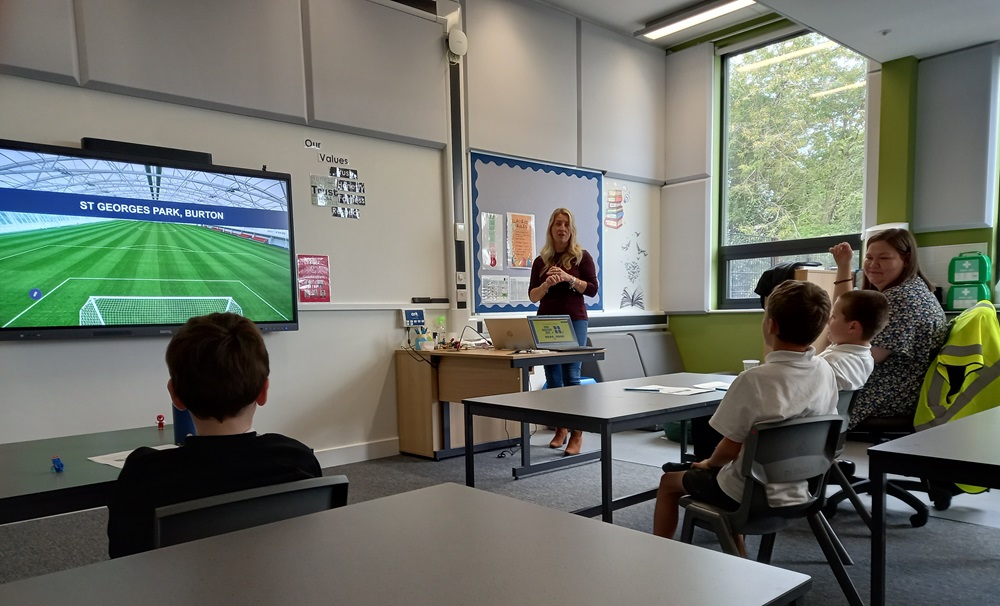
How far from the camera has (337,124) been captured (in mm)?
3939

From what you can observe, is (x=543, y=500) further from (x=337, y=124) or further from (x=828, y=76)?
(x=828, y=76)

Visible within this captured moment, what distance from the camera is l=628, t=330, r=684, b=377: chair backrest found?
5824 mm

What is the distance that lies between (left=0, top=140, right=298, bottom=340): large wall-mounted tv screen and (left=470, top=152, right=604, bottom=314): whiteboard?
5.15 ft

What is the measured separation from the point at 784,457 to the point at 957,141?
4.21 meters

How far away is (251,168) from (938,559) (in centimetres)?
384

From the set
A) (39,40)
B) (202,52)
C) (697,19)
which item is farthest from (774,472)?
(697,19)

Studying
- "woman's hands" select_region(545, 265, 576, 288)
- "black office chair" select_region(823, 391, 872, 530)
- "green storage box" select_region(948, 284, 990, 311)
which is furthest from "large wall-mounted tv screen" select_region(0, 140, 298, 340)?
"green storage box" select_region(948, 284, 990, 311)

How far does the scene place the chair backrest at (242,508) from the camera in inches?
34.9

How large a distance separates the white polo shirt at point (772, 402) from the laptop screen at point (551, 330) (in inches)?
Result: 71.3

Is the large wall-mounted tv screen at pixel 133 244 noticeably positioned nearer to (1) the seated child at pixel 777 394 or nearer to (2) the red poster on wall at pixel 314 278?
(2) the red poster on wall at pixel 314 278

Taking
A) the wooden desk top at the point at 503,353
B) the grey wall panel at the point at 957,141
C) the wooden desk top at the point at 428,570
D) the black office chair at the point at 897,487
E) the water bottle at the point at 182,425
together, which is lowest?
the black office chair at the point at 897,487

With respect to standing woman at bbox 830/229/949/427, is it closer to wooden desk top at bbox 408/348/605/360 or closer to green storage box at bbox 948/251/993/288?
wooden desk top at bbox 408/348/605/360

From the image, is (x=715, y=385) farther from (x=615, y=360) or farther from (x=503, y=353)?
(x=615, y=360)

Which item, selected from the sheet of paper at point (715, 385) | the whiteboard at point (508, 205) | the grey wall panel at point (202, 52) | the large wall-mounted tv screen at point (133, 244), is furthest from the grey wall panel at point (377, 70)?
the sheet of paper at point (715, 385)
